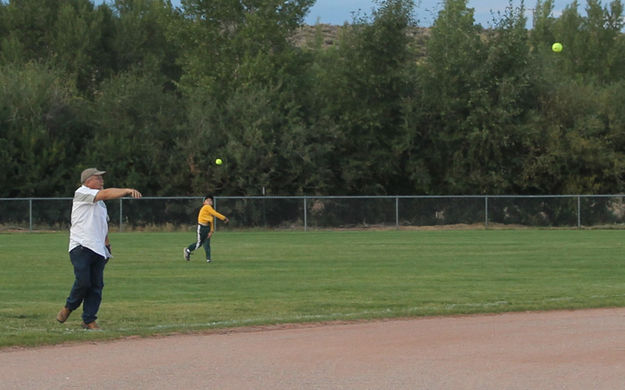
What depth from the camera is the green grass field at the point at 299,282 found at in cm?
1364

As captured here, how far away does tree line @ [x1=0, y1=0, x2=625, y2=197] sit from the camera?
49750 mm

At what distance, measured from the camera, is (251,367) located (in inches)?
372

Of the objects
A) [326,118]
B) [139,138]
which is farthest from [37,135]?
[326,118]

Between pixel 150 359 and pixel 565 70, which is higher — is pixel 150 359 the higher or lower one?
the lower one

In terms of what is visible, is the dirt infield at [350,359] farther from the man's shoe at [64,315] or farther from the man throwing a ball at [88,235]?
the man's shoe at [64,315]

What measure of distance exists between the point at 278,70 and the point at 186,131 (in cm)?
697

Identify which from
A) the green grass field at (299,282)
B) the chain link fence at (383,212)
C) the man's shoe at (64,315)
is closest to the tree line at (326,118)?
the chain link fence at (383,212)

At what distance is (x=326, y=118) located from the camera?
171 feet

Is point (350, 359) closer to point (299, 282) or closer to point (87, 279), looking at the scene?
point (87, 279)

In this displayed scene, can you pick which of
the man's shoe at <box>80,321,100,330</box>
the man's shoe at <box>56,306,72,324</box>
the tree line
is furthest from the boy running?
the tree line

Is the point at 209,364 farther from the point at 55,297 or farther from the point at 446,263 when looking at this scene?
the point at 446,263

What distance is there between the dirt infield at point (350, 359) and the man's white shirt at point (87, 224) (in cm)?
124

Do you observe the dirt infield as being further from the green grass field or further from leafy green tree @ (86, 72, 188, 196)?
leafy green tree @ (86, 72, 188, 196)

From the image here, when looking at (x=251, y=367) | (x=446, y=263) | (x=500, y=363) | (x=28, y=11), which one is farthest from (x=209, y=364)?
(x=28, y=11)
